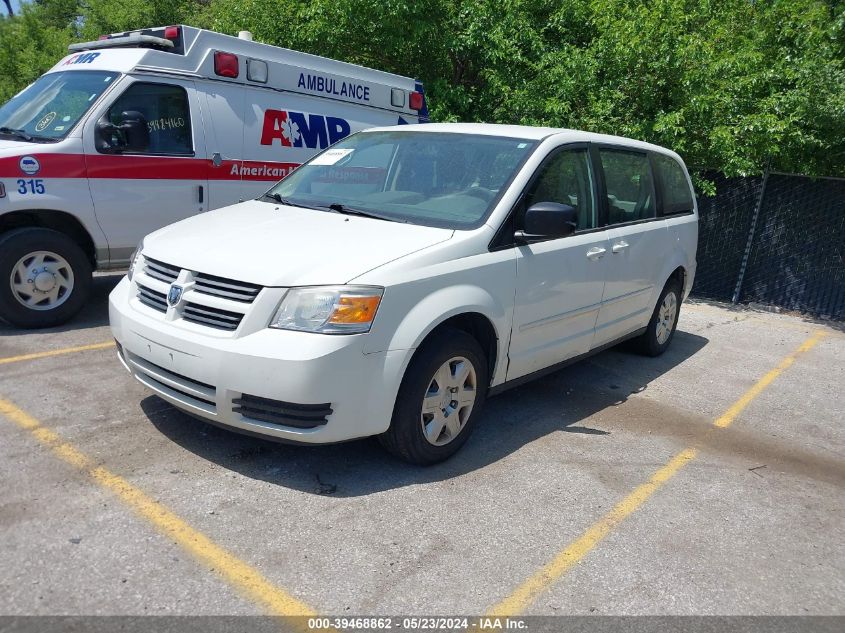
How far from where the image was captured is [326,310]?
351 cm

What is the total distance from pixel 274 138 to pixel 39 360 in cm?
311

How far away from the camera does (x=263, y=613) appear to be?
279 centimetres

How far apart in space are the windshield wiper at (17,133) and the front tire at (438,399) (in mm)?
4117

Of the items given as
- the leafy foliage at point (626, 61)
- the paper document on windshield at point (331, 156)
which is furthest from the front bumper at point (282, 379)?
the leafy foliage at point (626, 61)

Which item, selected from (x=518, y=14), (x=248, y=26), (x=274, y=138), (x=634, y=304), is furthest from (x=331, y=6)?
(x=634, y=304)

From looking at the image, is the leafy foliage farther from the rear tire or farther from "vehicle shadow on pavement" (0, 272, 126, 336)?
"vehicle shadow on pavement" (0, 272, 126, 336)

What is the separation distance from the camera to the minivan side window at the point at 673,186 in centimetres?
638

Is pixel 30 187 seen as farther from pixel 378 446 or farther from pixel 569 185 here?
pixel 569 185

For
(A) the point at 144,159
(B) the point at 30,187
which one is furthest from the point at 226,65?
(B) the point at 30,187

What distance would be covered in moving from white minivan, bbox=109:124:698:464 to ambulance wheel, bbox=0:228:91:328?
187 centimetres

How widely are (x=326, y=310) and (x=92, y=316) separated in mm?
3932

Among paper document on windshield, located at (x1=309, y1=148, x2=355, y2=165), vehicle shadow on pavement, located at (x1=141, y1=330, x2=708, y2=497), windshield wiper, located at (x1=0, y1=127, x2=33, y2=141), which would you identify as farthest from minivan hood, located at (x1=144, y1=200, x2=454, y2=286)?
windshield wiper, located at (x1=0, y1=127, x2=33, y2=141)

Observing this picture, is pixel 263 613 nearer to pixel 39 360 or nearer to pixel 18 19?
pixel 39 360

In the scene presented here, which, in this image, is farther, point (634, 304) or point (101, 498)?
point (634, 304)
